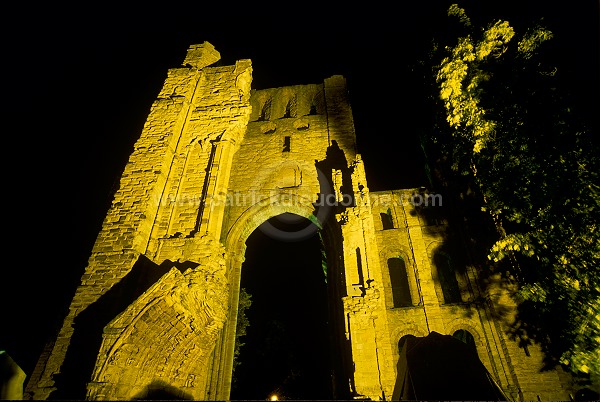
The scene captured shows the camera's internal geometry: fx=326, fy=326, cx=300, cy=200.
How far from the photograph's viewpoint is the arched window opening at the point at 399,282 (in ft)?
44.5

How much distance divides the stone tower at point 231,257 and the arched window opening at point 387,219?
0.19ft

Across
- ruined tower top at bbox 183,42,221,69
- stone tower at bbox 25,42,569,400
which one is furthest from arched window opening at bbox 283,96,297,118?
ruined tower top at bbox 183,42,221,69

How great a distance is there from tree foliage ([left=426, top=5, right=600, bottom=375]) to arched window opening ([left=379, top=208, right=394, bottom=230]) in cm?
545

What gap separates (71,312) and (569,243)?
10.2 metres

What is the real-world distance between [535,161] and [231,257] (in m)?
8.23

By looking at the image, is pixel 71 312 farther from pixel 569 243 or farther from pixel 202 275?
pixel 569 243

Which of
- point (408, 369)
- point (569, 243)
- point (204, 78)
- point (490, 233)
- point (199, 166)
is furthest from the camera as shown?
point (490, 233)

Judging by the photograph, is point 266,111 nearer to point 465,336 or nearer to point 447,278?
point 447,278

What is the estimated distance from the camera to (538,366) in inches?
424

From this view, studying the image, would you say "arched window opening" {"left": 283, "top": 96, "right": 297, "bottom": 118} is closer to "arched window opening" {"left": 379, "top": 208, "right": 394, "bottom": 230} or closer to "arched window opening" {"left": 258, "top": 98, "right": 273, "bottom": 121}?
"arched window opening" {"left": 258, "top": 98, "right": 273, "bottom": 121}

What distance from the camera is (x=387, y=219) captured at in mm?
15273

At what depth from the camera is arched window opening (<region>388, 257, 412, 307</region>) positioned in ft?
44.5

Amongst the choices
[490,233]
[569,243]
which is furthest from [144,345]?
[490,233]

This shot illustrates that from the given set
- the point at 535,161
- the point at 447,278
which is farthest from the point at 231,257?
the point at 447,278
